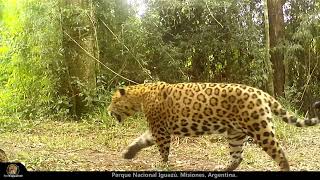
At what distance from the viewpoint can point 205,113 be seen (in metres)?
3.34

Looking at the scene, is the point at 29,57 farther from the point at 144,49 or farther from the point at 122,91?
the point at 144,49

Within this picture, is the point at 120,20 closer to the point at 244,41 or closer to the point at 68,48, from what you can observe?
the point at 68,48

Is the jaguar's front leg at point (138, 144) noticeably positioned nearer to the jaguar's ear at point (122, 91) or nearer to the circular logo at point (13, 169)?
the jaguar's ear at point (122, 91)

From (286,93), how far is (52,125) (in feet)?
5.08

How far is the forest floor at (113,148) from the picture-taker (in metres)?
3.25

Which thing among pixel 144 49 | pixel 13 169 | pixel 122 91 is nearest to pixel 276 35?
pixel 144 49

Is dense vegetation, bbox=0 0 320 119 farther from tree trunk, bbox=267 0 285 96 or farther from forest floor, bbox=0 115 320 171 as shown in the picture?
forest floor, bbox=0 115 320 171

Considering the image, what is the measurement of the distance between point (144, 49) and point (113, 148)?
683mm

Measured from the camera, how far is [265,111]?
3152 millimetres

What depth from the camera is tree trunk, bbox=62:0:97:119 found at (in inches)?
140

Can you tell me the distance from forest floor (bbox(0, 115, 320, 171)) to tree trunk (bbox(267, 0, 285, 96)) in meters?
0.37

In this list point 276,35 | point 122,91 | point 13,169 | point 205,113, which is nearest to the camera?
point 13,169

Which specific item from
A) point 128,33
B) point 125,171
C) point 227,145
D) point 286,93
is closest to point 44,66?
point 128,33

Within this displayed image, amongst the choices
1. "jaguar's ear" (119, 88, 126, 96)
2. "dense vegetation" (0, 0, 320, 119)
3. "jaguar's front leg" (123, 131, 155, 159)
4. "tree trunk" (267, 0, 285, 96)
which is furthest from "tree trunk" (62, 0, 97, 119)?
"tree trunk" (267, 0, 285, 96)
